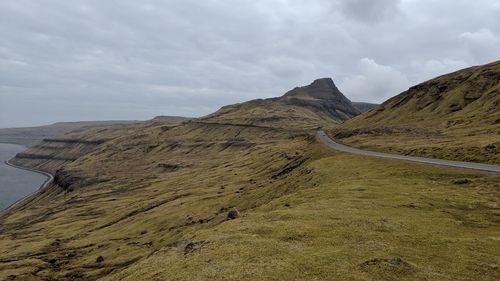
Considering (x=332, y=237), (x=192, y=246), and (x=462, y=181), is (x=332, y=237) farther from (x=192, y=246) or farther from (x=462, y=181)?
(x=462, y=181)

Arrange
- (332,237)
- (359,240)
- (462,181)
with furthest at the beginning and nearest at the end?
(462,181)
(332,237)
(359,240)

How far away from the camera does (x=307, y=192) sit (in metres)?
65.3

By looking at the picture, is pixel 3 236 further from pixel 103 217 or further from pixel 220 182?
pixel 220 182

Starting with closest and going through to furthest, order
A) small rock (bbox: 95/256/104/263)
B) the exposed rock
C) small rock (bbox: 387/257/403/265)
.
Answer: small rock (bbox: 387/257/403/265)
the exposed rock
small rock (bbox: 95/256/104/263)

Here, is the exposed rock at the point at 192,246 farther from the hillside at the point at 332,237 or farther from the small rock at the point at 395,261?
the small rock at the point at 395,261

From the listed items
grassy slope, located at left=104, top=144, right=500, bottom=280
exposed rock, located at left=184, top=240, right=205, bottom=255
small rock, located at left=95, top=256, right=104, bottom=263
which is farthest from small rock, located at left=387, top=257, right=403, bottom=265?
small rock, located at left=95, top=256, right=104, bottom=263

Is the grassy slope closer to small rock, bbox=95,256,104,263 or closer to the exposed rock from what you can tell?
the exposed rock

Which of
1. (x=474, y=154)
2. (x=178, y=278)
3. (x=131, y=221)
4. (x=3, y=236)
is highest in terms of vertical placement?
(x=474, y=154)

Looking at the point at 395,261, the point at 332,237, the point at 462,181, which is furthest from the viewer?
the point at 462,181

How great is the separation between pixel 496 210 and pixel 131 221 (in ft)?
332

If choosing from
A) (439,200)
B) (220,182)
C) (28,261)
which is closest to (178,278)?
(439,200)

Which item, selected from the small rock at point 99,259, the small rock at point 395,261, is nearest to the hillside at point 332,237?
the small rock at point 99,259

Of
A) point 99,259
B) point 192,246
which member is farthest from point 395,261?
point 99,259

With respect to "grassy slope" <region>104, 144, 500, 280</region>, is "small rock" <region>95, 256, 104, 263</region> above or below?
below
